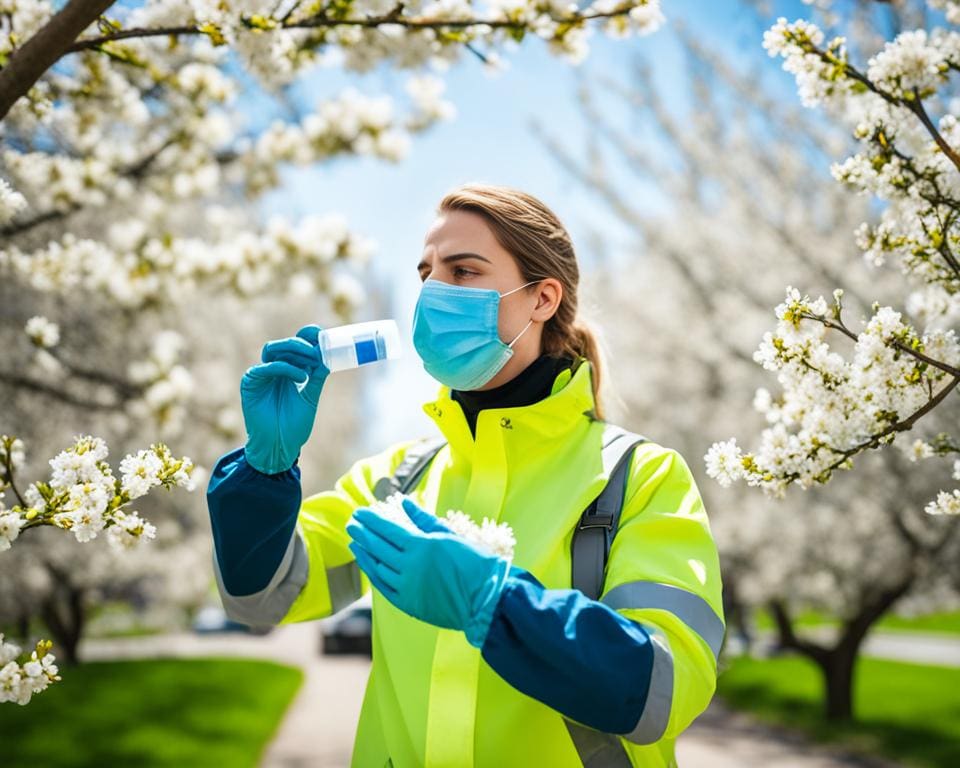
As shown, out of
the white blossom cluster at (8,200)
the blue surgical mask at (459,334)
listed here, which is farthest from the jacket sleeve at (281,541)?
the white blossom cluster at (8,200)

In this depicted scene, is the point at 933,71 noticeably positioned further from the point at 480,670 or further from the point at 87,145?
the point at 87,145

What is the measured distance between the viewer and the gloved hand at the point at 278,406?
193 centimetres

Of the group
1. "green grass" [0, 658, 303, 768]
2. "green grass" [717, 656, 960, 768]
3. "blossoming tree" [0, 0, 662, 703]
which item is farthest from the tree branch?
"green grass" [0, 658, 303, 768]

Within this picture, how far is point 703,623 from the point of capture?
1.64m

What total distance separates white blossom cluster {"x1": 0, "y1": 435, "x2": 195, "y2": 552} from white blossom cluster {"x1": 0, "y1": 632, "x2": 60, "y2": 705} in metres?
0.22

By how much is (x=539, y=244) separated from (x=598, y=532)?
723 mm

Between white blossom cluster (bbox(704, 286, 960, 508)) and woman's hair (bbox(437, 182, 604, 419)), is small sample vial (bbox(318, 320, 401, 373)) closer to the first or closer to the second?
woman's hair (bbox(437, 182, 604, 419))

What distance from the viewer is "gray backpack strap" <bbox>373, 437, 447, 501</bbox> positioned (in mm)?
2201

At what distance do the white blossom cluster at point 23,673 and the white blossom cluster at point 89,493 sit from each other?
0.22m

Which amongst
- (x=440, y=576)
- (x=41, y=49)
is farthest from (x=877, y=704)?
(x=41, y=49)

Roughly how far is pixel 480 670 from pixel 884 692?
1313 cm

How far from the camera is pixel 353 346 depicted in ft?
6.56

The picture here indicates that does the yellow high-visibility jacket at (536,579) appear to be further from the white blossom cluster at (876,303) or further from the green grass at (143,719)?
the green grass at (143,719)

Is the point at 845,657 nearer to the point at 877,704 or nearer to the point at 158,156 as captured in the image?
the point at 877,704
